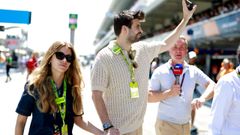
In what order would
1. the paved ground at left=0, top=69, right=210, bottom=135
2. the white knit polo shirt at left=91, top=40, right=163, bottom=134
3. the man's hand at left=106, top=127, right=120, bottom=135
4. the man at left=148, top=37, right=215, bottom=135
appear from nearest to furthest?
the man's hand at left=106, top=127, right=120, bottom=135
the white knit polo shirt at left=91, top=40, right=163, bottom=134
the man at left=148, top=37, right=215, bottom=135
the paved ground at left=0, top=69, right=210, bottom=135

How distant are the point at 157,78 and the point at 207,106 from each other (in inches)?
335

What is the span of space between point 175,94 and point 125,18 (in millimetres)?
1158

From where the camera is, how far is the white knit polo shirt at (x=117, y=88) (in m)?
3.17

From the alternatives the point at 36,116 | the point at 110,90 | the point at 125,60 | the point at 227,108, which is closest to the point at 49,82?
the point at 36,116

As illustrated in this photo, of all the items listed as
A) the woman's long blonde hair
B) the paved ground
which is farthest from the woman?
the paved ground

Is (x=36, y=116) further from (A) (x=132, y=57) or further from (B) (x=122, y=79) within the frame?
(A) (x=132, y=57)

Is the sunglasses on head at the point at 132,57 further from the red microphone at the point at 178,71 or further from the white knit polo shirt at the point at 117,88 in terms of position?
the red microphone at the point at 178,71

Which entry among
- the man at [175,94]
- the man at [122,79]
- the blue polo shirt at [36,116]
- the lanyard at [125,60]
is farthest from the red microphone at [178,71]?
the blue polo shirt at [36,116]

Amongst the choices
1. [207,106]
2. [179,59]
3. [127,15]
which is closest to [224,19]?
[207,106]

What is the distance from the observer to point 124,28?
127 inches

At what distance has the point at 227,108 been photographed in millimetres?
2846

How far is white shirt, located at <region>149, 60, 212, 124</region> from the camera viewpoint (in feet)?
13.5

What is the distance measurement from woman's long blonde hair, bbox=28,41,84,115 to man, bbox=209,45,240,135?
105cm

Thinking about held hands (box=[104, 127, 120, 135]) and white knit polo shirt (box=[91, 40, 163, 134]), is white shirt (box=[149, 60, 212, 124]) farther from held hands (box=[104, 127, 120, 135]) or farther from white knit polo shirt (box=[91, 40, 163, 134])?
held hands (box=[104, 127, 120, 135])
